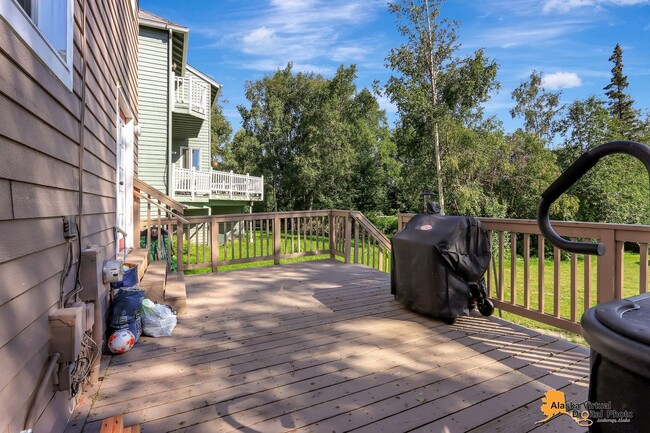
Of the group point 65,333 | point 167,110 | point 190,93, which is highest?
point 190,93

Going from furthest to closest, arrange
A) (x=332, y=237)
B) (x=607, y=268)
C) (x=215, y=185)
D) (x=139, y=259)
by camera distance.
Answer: (x=215, y=185)
(x=332, y=237)
(x=139, y=259)
(x=607, y=268)

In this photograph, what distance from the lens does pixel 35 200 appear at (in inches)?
55.1

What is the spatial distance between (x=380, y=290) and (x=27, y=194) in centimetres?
348

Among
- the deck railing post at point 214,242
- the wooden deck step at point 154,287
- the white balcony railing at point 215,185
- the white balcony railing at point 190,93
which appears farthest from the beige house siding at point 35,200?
the white balcony railing at point 215,185

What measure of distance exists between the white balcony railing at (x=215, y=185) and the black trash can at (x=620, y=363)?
11.0m

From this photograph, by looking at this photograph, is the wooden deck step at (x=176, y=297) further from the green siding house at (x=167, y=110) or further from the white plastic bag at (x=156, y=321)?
the green siding house at (x=167, y=110)

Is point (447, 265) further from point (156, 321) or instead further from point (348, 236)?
point (348, 236)

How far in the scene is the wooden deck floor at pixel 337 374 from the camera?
1.74 m

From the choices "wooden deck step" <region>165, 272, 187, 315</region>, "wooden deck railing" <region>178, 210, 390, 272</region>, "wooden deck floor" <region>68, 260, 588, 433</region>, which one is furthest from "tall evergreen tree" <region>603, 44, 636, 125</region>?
"wooden deck step" <region>165, 272, 187, 315</region>

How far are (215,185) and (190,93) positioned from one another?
3.15 metres

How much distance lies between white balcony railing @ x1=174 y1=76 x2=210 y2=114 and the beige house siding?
858 centimetres

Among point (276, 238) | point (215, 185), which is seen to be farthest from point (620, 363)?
point (215, 185)

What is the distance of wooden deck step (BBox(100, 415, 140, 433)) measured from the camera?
1.57 meters

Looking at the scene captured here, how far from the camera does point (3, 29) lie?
1151 mm
